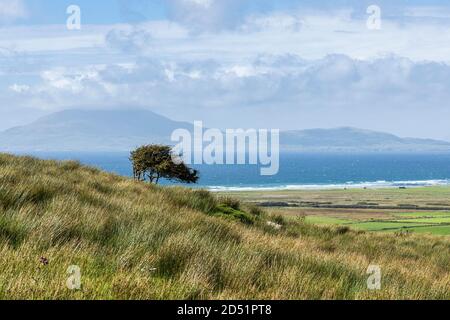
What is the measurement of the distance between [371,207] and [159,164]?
102 m

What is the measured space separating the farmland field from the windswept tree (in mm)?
51421

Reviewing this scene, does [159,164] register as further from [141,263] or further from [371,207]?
[371,207]

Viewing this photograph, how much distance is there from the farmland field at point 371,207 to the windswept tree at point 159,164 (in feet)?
169

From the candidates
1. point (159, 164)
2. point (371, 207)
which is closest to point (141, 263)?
point (159, 164)

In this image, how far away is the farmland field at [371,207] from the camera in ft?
292

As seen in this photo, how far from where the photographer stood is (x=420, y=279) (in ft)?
32.6

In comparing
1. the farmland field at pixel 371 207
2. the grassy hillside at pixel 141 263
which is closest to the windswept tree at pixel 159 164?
the grassy hillside at pixel 141 263

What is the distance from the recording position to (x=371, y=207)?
414 feet

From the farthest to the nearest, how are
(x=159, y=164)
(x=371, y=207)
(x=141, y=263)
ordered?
1. (x=371, y=207)
2. (x=159, y=164)
3. (x=141, y=263)

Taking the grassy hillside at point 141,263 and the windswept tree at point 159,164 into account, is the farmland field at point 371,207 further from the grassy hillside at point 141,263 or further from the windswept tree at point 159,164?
the grassy hillside at point 141,263

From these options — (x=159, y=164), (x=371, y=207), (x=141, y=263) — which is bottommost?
(x=371, y=207)

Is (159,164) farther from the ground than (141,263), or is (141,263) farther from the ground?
(141,263)
